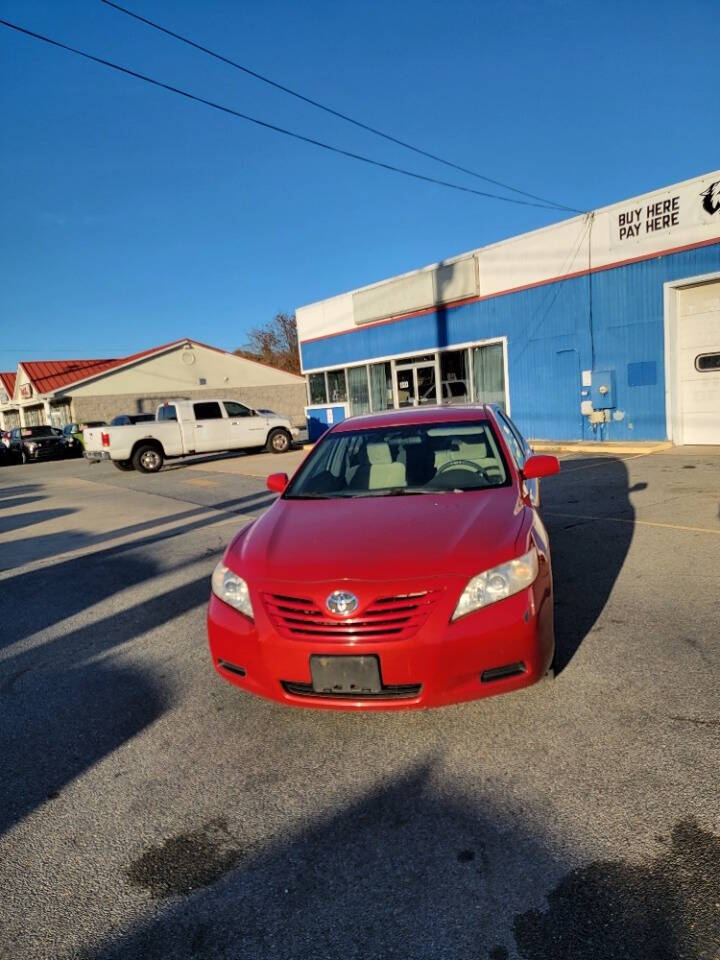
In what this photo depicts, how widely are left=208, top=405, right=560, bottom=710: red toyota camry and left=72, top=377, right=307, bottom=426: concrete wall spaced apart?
37.9m

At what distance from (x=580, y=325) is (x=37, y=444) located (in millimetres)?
25233

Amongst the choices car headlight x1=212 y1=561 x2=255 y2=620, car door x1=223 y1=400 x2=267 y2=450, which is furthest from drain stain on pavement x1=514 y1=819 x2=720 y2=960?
car door x1=223 y1=400 x2=267 y2=450

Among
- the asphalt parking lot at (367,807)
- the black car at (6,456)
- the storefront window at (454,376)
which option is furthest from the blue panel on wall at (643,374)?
the black car at (6,456)

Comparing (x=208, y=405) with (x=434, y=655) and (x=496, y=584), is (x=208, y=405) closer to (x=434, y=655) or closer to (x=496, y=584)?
(x=496, y=584)

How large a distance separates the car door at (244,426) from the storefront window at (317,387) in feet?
12.8

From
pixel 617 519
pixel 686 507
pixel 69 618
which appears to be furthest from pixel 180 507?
pixel 686 507

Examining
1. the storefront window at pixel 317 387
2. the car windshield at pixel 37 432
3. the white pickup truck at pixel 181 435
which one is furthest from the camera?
the car windshield at pixel 37 432

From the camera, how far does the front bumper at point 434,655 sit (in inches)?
108

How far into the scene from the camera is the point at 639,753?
2.78m

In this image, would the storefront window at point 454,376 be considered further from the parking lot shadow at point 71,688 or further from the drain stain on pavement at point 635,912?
the drain stain on pavement at point 635,912

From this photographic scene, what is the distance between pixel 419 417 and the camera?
4.87 metres

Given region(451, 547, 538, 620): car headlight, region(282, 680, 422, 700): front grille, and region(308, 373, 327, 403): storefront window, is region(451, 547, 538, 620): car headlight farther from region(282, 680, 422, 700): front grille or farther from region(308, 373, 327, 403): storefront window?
region(308, 373, 327, 403): storefront window

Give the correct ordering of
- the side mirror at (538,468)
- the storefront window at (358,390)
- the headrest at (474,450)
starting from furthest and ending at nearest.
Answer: the storefront window at (358,390) < the headrest at (474,450) < the side mirror at (538,468)

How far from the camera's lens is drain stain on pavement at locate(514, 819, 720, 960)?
6.03ft
